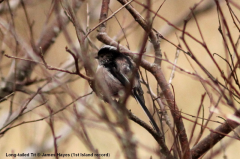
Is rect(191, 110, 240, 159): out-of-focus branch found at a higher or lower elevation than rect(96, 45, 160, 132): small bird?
lower

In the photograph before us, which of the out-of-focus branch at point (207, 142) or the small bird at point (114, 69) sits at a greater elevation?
the small bird at point (114, 69)

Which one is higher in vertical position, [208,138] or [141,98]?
[141,98]

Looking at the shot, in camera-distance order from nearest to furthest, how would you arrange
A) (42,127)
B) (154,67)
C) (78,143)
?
(154,67) → (42,127) → (78,143)

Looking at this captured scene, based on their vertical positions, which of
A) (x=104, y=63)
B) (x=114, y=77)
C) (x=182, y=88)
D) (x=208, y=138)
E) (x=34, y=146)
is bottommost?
(x=208, y=138)

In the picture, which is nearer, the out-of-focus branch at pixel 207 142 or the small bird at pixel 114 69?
the out-of-focus branch at pixel 207 142

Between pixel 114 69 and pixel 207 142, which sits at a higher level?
pixel 114 69

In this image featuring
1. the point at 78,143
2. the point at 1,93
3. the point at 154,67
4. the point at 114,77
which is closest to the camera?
the point at 154,67

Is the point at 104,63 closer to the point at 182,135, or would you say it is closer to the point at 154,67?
the point at 154,67

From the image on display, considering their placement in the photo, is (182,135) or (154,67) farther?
(154,67)

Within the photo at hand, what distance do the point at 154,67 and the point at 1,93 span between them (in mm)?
2236

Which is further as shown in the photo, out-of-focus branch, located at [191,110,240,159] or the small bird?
the small bird

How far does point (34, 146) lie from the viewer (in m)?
4.04

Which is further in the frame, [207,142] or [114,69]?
[114,69]

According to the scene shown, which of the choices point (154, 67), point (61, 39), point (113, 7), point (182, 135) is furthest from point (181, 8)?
point (182, 135)
